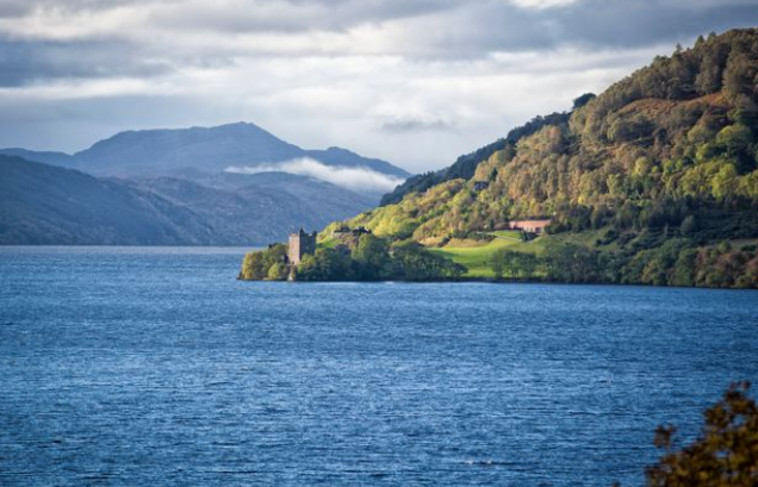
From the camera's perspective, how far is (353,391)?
3027 inches

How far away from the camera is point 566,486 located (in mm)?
51812

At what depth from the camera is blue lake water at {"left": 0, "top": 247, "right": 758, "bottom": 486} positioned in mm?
55250

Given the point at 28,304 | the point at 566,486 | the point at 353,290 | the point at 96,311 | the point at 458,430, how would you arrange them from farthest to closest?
the point at 353,290, the point at 28,304, the point at 96,311, the point at 458,430, the point at 566,486

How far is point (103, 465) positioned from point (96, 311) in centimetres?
9350

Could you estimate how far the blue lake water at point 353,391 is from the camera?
55.2m

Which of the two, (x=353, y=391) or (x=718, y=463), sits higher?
(x=718, y=463)

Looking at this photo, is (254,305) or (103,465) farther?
(254,305)

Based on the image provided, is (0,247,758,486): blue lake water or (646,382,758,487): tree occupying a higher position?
(646,382,758,487): tree

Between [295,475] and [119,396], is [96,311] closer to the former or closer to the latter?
[119,396]

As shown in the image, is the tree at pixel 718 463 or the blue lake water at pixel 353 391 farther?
the blue lake water at pixel 353 391

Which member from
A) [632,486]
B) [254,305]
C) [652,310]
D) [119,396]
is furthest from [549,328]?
[632,486]

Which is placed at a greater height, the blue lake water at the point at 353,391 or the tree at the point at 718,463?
the tree at the point at 718,463

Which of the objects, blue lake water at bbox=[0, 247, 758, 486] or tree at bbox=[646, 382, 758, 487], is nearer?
tree at bbox=[646, 382, 758, 487]

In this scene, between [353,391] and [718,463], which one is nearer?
[718,463]
